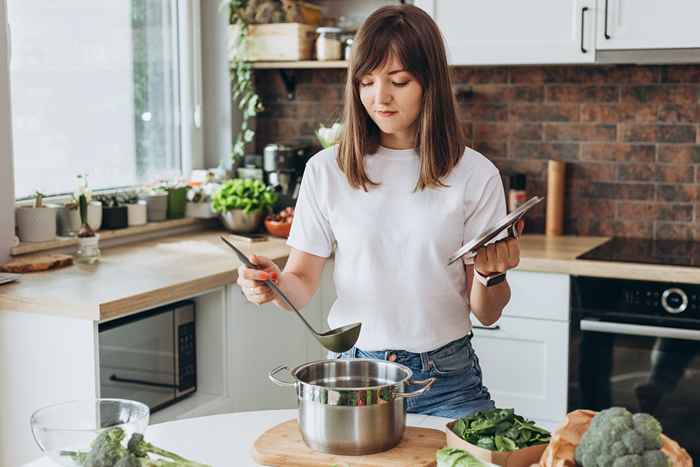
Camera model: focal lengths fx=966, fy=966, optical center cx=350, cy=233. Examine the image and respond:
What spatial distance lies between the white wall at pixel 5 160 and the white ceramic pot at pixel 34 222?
0.07 meters

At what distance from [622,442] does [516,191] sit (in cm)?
259

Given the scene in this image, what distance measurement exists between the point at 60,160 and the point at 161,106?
2.09 ft

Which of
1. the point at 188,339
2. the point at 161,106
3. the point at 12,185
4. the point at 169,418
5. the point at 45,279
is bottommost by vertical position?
the point at 169,418

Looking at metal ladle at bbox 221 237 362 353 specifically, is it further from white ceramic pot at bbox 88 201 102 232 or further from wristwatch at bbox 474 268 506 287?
white ceramic pot at bbox 88 201 102 232

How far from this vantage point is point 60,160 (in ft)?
11.0

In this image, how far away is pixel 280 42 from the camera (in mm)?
3896

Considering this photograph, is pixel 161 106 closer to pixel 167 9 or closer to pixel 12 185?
pixel 167 9

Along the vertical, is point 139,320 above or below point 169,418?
above

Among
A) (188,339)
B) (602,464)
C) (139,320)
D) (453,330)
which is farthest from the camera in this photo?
(188,339)

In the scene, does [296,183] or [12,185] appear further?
[296,183]

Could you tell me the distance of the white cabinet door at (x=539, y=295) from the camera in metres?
3.18

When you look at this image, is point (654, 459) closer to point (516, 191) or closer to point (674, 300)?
point (674, 300)

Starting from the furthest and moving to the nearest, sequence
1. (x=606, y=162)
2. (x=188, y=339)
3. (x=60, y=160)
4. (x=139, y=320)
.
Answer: (x=606, y=162), (x=60, y=160), (x=188, y=339), (x=139, y=320)

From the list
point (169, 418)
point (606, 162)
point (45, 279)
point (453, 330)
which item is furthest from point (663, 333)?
point (45, 279)
